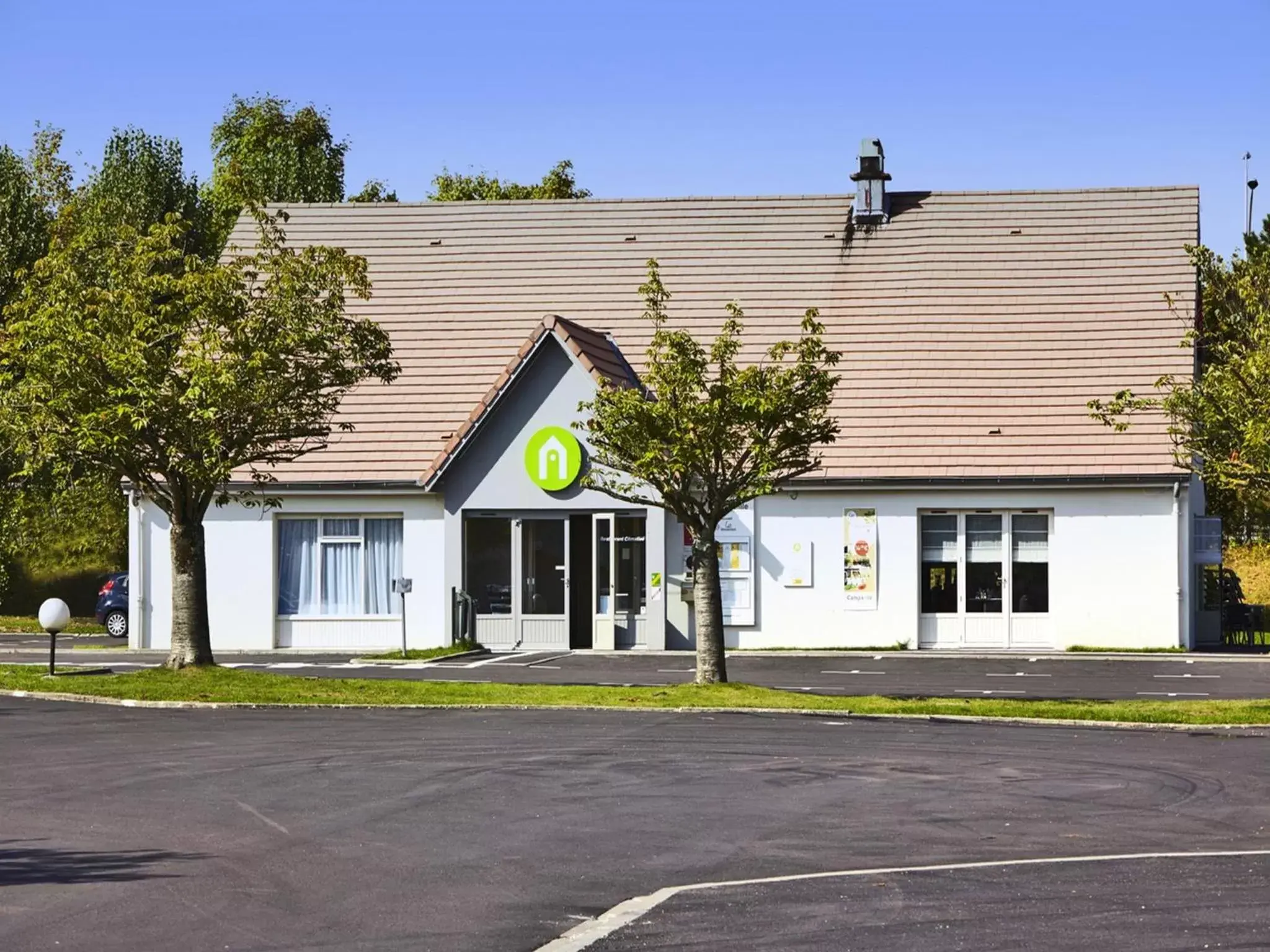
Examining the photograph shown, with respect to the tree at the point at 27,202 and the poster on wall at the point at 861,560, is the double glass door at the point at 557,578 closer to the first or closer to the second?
the poster on wall at the point at 861,560

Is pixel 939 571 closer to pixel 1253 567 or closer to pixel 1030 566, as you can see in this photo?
pixel 1030 566

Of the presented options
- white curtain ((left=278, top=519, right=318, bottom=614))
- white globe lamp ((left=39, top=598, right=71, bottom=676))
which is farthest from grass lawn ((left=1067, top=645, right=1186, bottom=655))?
white globe lamp ((left=39, top=598, right=71, bottom=676))

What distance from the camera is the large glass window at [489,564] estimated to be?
3369 cm

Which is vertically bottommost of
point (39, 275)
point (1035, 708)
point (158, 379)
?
point (1035, 708)

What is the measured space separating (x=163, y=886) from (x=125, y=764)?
6148 mm

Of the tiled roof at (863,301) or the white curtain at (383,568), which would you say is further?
the white curtain at (383,568)

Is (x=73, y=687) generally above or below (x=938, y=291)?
below

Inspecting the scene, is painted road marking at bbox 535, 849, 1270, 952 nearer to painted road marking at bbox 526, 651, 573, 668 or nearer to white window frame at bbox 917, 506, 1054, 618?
painted road marking at bbox 526, 651, 573, 668

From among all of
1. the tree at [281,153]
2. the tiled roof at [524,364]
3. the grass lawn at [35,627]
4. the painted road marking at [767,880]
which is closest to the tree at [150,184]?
the tree at [281,153]

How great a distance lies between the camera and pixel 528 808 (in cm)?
1347

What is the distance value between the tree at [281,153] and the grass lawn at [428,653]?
29916 mm

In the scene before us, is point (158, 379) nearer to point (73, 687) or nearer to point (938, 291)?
point (73, 687)

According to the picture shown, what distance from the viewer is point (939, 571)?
33.3 metres

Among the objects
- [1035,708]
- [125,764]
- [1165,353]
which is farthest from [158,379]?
[1165,353]
